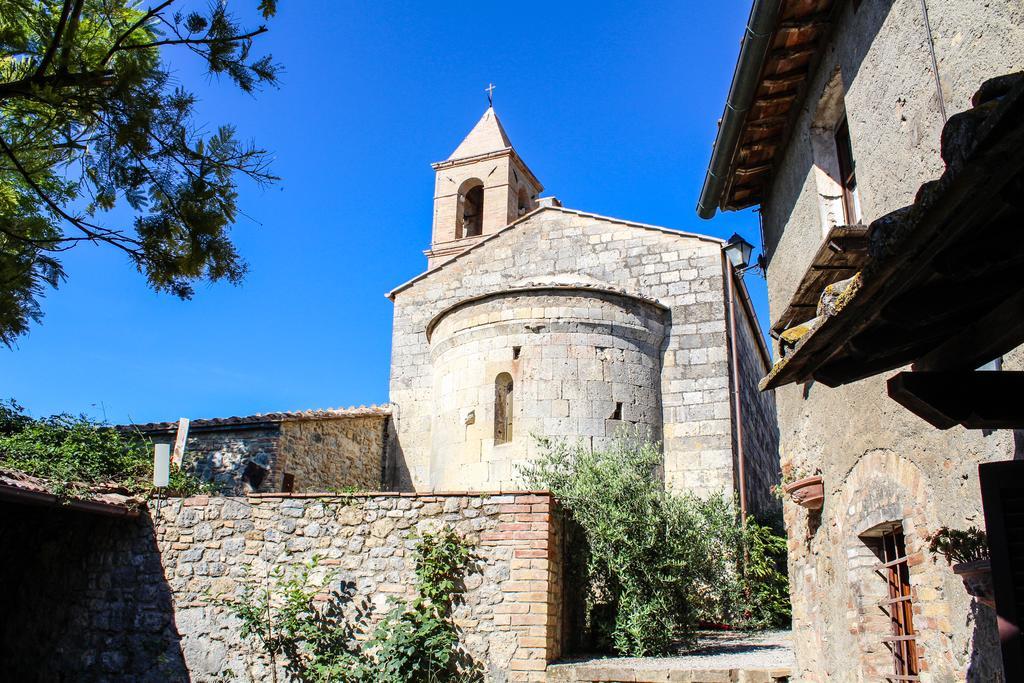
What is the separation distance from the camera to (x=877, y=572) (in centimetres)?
534

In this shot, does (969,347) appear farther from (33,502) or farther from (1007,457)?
(33,502)

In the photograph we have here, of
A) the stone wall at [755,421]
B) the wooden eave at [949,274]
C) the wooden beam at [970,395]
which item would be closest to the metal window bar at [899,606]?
the wooden eave at [949,274]

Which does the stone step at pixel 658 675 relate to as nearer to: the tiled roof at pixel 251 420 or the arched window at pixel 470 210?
the tiled roof at pixel 251 420

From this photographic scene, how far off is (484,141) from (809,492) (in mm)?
18454

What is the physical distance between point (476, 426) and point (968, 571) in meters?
8.97

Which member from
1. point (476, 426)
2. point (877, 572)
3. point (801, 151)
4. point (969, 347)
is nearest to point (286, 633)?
point (476, 426)

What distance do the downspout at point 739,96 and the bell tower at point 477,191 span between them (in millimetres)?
13049

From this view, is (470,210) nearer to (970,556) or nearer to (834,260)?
(834,260)

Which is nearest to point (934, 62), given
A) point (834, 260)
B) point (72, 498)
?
point (834, 260)

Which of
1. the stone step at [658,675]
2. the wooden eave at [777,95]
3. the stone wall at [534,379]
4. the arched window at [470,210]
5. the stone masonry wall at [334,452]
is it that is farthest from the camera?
the arched window at [470,210]

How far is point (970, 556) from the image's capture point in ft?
12.5

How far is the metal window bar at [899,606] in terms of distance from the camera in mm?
5133

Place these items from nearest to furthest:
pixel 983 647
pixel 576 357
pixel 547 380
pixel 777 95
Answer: pixel 983 647
pixel 777 95
pixel 547 380
pixel 576 357

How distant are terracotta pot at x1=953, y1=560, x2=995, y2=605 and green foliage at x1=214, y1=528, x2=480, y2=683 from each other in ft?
16.5
